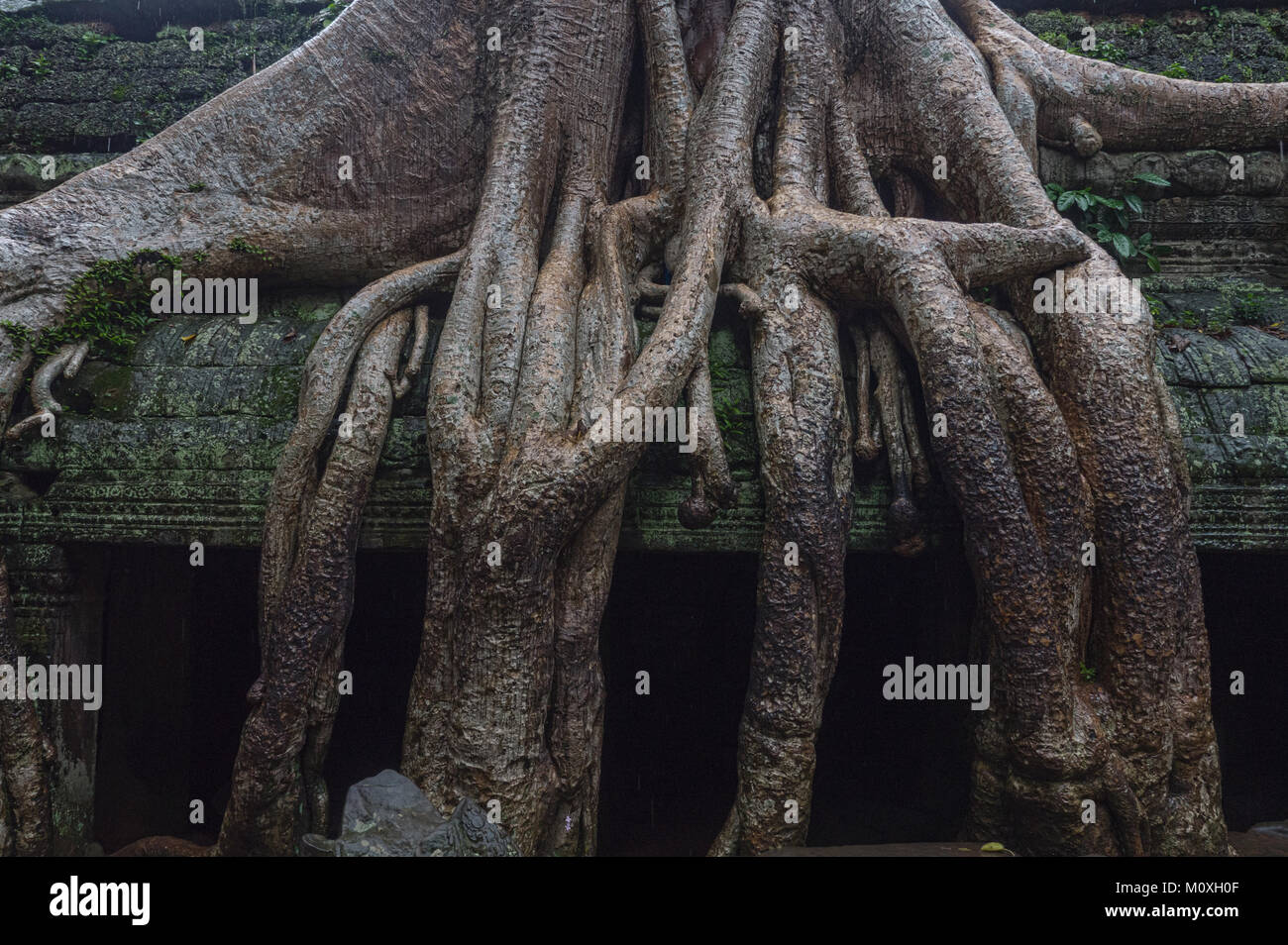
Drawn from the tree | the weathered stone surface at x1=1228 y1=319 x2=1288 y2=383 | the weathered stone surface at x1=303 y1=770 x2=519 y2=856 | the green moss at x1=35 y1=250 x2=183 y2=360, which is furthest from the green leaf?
the green moss at x1=35 y1=250 x2=183 y2=360

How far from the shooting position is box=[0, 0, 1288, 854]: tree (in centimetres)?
229

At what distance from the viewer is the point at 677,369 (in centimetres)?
245

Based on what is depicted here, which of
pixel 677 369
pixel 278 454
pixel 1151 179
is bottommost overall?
pixel 278 454

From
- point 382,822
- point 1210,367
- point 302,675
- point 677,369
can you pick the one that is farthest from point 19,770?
point 1210,367

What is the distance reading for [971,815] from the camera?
242 cm

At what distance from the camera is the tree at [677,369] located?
2.29 meters

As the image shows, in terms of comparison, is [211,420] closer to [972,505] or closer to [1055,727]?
[972,505]

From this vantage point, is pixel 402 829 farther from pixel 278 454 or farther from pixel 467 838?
pixel 278 454

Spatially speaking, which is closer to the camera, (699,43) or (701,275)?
(701,275)

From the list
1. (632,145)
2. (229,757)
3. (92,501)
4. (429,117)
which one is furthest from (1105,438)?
(229,757)

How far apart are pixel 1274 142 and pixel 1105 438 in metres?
2.51

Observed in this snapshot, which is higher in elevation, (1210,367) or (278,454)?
(1210,367)

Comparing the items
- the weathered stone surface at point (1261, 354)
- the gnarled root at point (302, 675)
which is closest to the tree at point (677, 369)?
the gnarled root at point (302, 675)

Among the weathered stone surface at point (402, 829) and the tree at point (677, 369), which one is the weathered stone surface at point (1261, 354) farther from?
the weathered stone surface at point (402, 829)
